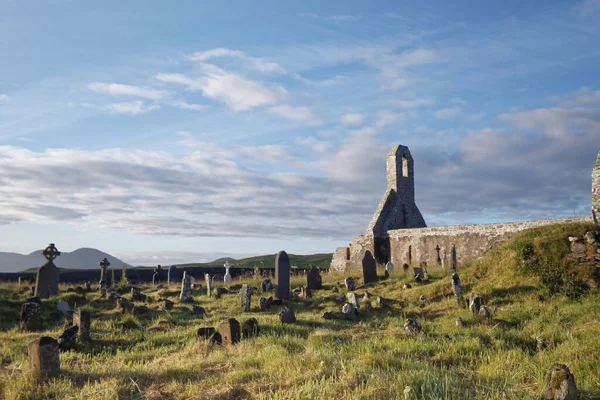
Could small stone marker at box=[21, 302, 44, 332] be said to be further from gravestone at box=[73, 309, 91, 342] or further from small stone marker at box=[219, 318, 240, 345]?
small stone marker at box=[219, 318, 240, 345]

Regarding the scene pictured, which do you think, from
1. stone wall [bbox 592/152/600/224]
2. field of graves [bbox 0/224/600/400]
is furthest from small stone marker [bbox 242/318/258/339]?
stone wall [bbox 592/152/600/224]

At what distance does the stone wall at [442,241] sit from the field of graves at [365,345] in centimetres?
435

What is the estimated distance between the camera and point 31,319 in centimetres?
1287

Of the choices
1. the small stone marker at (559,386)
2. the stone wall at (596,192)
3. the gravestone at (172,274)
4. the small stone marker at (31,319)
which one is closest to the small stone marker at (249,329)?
the small stone marker at (31,319)

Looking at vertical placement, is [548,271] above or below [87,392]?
above

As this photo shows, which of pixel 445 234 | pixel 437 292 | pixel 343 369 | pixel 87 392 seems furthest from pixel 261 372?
pixel 445 234

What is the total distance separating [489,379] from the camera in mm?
6613

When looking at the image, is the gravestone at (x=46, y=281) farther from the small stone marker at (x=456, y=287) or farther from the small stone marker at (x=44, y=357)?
the small stone marker at (x=456, y=287)

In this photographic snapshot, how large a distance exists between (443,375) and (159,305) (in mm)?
12419

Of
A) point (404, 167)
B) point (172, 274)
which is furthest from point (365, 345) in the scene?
point (172, 274)

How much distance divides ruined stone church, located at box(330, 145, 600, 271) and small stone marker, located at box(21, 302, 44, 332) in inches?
692

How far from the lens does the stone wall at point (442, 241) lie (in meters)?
21.0

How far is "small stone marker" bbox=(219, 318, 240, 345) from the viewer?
10.0 meters

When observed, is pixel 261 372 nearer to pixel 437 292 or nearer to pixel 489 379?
pixel 489 379
